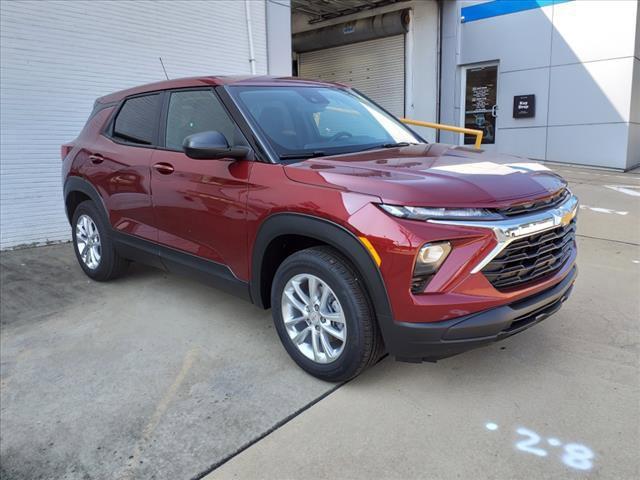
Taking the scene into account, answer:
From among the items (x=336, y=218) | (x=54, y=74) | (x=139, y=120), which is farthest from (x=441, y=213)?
(x=54, y=74)

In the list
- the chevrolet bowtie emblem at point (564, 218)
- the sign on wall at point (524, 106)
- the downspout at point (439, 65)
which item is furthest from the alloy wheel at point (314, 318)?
the downspout at point (439, 65)

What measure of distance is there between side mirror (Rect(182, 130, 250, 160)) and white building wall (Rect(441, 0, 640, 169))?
33.6 ft

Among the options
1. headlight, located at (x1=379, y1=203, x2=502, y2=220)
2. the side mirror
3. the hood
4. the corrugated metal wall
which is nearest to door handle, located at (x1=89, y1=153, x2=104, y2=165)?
the side mirror

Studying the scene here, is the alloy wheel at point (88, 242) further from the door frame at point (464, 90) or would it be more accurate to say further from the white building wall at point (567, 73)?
the door frame at point (464, 90)

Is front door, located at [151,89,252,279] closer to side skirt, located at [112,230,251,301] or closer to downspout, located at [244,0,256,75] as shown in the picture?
side skirt, located at [112,230,251,301]

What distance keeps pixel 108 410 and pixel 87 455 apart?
0.39 m

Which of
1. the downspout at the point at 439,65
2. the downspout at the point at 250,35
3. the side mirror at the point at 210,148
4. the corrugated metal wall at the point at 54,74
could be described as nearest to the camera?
the side mirror at the point at 210,148

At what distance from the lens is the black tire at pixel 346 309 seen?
269cm

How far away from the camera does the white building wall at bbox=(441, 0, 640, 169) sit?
10633mm

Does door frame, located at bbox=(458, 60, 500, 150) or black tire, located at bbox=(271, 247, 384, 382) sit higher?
door frame, located at bbox=(458, 60, 500, 150)

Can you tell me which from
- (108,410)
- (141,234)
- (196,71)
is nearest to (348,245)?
(108,410)

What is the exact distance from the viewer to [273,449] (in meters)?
2.49

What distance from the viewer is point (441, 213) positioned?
2463mm

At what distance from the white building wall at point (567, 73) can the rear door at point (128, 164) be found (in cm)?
1007
